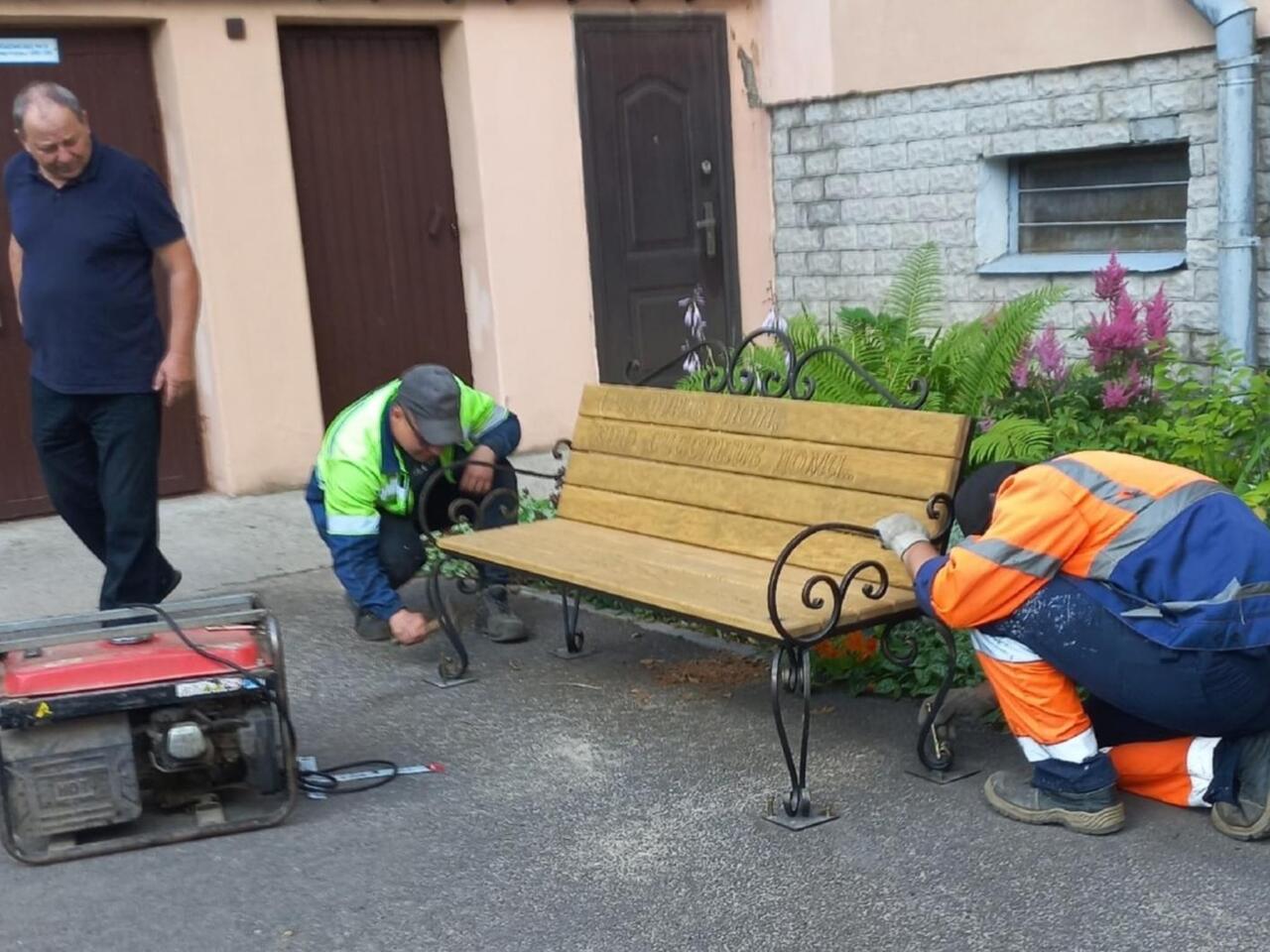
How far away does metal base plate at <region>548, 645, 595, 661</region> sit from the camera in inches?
198

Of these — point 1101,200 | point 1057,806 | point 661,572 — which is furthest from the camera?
point 1101,200

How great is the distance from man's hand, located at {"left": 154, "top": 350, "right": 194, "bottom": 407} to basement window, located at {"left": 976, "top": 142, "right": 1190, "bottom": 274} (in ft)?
16.5

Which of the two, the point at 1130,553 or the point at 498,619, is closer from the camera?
the point at 1130,553

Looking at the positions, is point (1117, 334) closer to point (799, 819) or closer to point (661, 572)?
point (661, 572)

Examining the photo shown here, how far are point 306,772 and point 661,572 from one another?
116 centimetres

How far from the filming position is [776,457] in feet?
14.3

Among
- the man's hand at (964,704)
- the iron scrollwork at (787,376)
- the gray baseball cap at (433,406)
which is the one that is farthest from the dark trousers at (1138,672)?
the gray baseball cap at (433,406)

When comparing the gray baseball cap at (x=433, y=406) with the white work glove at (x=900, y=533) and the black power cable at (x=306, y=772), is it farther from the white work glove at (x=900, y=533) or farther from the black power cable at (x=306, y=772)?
the white work glove at (x=900, y=533)

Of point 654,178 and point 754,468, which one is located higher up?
point 654,178

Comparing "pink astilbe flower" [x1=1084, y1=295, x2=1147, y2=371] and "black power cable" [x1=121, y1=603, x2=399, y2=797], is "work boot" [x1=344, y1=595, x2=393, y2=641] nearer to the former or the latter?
"black power cable" [x1=121, y1=603, x2=399, y2=797]

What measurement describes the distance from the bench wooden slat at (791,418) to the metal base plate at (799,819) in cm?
100

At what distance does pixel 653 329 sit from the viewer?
9000 mm

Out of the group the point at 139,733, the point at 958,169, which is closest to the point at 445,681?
the point at 139,733

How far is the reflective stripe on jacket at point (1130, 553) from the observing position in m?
3.14
